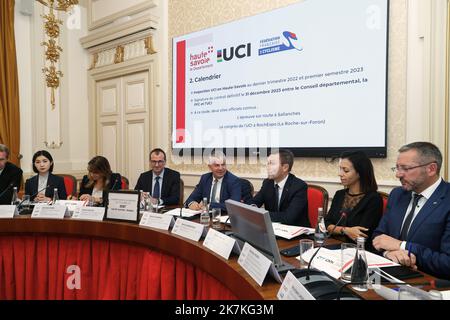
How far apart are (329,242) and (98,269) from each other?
1370mm

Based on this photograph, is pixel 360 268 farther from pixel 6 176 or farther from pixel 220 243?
pixel 6 176

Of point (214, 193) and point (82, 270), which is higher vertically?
point (214, 193)

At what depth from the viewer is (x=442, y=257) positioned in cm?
130

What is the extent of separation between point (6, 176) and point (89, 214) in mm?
1523

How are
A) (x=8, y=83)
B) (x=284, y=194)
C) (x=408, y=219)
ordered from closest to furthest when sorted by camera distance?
(x=408, y=219), (x=284, y=194), (x=8, y=83)

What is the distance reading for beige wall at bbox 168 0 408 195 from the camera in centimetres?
Answer: 262

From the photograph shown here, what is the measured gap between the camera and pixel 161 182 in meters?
3.34

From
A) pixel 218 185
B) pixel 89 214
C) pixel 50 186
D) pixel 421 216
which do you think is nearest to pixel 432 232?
pixel 421 216

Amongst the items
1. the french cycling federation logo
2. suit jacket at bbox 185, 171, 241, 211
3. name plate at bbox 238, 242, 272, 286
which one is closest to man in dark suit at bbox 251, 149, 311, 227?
suit jacket at bbox 185, 171, 241, 211

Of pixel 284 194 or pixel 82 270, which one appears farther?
pixel 284 194

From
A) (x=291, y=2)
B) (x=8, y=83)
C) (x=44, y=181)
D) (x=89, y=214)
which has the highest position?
(x=291, y=2)

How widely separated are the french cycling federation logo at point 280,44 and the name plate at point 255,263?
2340 millimetres

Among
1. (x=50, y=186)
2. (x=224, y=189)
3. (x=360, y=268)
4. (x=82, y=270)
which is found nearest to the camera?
(x=360, y=268)

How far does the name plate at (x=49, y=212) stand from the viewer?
216cm
